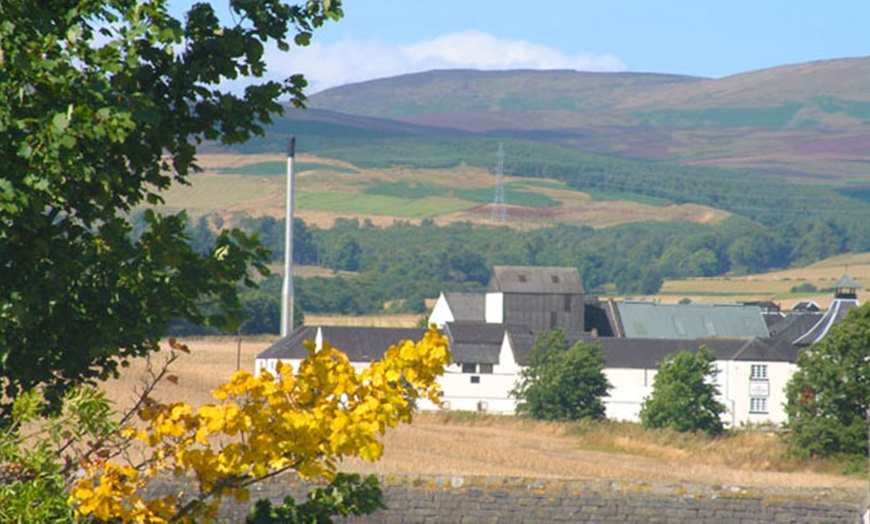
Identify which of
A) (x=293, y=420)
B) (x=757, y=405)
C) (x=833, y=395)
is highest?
(x=293, y=420)

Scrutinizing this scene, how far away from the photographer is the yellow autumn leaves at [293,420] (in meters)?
10.5

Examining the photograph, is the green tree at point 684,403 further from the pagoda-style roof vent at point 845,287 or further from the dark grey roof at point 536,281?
the dark grey roof at point 536,281

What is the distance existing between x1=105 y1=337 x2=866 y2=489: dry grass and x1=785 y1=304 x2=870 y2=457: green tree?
4.00ft

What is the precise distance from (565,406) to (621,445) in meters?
17.1

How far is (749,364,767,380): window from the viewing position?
106m

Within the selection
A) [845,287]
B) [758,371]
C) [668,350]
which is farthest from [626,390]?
[845,287]

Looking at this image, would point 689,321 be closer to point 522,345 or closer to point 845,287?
point 845,287

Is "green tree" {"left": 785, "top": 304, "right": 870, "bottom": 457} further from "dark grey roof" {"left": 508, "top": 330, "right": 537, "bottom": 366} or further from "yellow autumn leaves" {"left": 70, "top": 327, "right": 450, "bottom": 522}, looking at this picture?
"yellow autumn leaves" {"left": 70, "top": 327, "right": 450, "bottom": 522}

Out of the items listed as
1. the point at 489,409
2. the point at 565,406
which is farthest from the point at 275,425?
the point at 489,409

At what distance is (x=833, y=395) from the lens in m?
72.4

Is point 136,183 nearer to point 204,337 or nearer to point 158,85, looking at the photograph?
point 158,85

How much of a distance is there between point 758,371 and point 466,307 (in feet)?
151

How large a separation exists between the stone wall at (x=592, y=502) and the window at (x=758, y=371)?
7969 centimetres

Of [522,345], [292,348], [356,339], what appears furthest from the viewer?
[356,339]
